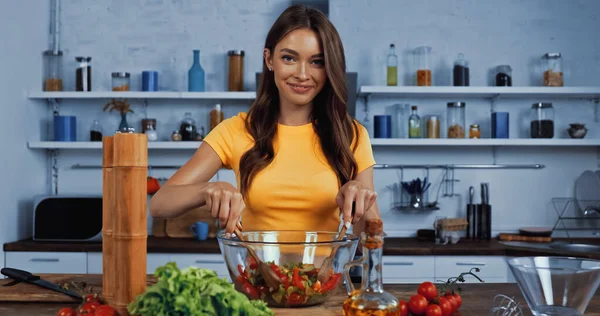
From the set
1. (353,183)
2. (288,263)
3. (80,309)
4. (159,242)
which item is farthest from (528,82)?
(80,309)

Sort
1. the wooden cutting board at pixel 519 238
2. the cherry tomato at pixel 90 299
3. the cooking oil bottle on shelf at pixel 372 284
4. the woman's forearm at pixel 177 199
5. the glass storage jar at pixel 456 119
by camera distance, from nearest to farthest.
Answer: the cooking oil bottle on shelf at pixel 372 284 → the cherry tomato at pixel 90 299 → the woman's forearm at pixel 177 199 → the wooden cutting board at pixel 519 238 → the glass storage jar at pixel 456 119

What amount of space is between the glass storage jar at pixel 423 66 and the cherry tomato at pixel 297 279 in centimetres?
285

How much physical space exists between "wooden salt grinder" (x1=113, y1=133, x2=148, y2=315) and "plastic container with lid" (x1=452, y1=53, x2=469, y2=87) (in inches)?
122

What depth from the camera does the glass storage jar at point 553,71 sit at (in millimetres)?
3910

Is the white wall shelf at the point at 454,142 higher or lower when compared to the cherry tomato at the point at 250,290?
higher

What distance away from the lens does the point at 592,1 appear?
410 cm

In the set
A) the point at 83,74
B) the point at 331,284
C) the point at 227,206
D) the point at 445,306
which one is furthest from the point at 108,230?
the point at 83,74

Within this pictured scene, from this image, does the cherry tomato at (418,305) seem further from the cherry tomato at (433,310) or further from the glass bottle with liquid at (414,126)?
the glass bottle with liquid at (414,126)

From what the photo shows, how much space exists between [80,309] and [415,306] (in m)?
0.62

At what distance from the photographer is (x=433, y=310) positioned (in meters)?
1.21

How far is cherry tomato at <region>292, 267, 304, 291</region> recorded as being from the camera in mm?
1202

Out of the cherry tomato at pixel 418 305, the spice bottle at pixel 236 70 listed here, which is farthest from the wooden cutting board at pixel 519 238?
the cherry tomato at pixel 418 305

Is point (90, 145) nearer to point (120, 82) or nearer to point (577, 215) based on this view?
point (120, 82)

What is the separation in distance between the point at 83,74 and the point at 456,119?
2377 millimetres
